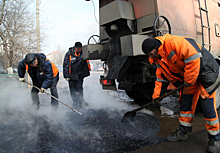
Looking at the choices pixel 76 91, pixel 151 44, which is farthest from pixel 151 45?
pixel 76 91

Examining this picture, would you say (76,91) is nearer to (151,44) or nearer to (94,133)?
(94,133)

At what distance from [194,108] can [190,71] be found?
2.17ft

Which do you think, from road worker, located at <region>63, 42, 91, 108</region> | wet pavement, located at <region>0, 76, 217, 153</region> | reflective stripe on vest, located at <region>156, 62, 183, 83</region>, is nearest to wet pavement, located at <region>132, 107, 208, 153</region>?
wet pavement, located at <region>0, 76, 217, 153</region>

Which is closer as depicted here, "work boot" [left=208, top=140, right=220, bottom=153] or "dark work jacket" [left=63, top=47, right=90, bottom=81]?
"work boot" [left=208, top=140, right=220, bottom=153]

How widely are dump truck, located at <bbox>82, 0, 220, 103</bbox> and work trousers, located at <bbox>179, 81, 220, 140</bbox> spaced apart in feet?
3.39

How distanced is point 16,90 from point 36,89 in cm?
454

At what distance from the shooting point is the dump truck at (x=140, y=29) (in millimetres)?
3191

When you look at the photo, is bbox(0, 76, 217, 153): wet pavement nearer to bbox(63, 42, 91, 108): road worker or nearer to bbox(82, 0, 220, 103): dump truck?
bbox(63, 42, 91, 108): road worker

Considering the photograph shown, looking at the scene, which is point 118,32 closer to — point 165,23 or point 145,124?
point 165,23

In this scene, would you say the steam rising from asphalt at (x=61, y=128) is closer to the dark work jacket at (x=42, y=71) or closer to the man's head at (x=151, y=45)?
the dark work jacket at (x=42, y=71)

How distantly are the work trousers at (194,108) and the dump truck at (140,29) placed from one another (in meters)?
1.03

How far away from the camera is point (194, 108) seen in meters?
2.35

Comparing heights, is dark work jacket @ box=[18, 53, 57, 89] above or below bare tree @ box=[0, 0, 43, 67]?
below

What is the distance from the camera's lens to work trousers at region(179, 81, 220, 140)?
6.83ft
